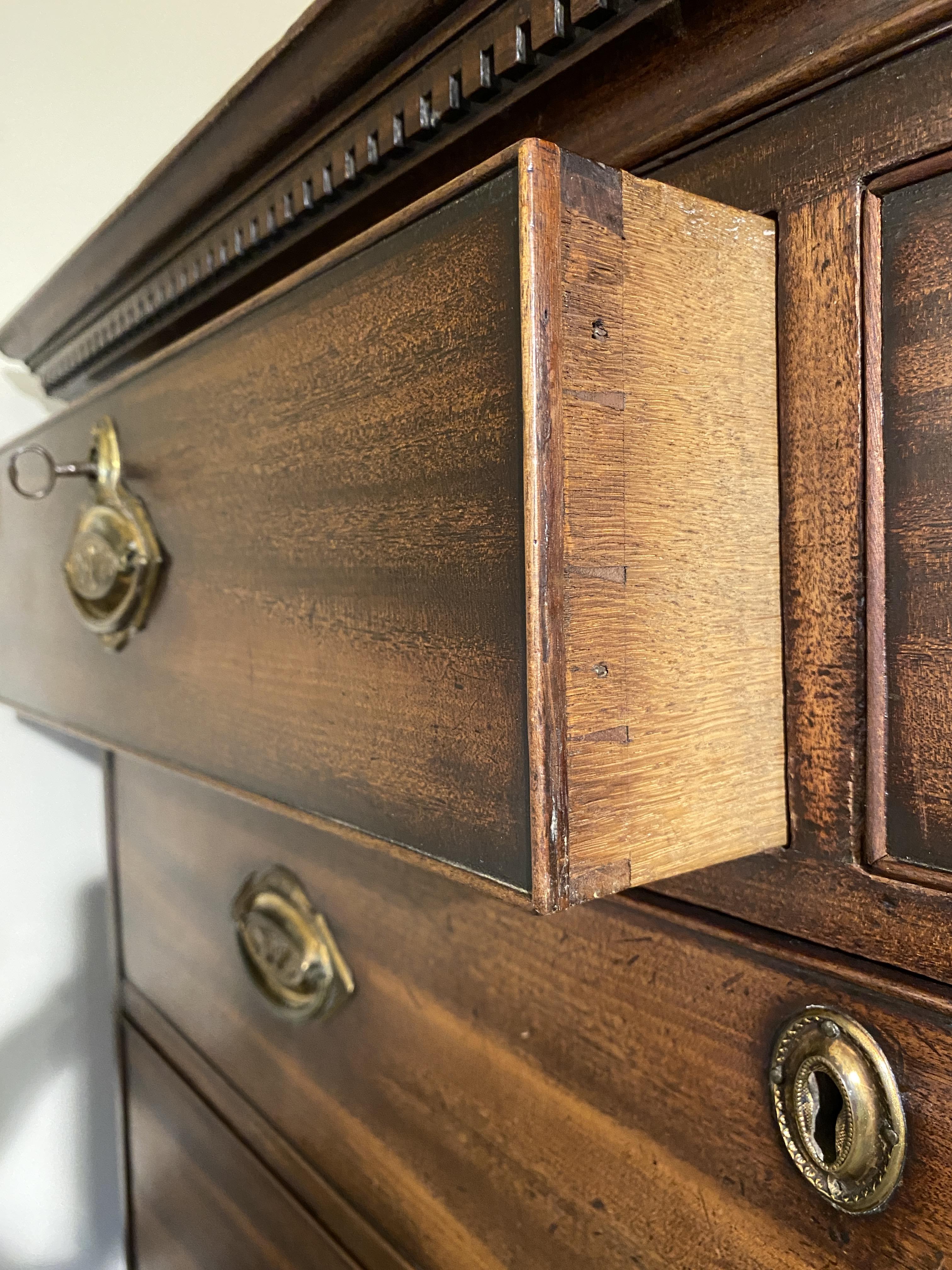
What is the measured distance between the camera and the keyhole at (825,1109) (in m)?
0.34

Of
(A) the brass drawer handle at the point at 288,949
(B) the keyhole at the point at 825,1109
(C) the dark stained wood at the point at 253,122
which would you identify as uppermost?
(C) the dark stained wood at the point at 253,122

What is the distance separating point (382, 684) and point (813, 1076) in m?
0.22

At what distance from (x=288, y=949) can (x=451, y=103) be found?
0.53m

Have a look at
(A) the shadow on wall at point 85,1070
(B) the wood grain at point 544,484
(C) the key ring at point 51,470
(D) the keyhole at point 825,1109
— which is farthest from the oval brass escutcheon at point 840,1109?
(A) the shadow on wall at point 85,1070

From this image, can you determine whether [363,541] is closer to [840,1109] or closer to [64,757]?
[840,1109]

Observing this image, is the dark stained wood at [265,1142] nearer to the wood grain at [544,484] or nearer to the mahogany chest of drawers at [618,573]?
the mahogany chest of drawers at [618,573]

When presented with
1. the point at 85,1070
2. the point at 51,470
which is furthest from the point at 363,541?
the point at 85,1070

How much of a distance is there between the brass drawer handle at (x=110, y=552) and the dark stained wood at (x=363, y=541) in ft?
0.07

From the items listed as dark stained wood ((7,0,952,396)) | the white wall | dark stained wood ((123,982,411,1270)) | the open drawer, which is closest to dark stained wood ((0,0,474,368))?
dark stained wood ((7,0,952,396))

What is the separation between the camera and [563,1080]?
1.48 ft

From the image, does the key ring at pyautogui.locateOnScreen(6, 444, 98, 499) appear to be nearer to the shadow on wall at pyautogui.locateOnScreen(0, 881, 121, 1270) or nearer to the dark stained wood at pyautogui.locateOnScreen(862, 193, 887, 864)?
A: the dark stained wood at pyautogui.locateOnScreen(862, 193, 887, 864)

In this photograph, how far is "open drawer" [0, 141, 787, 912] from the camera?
27cm

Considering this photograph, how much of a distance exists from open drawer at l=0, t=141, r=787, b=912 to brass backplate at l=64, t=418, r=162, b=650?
15 cm

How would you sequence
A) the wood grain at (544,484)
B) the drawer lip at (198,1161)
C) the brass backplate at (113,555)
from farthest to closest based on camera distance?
the drawer lip at (198,1161), the brass backplate at (113,555), the wood grain at (544,484)
